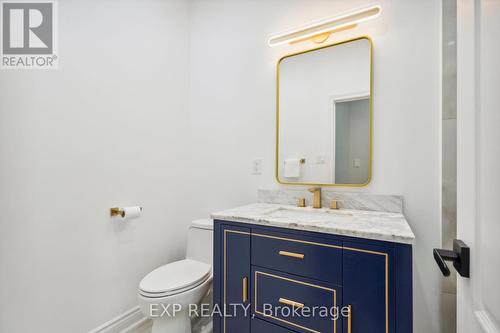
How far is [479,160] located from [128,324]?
206 centimetres

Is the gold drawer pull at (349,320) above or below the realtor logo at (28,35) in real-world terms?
below

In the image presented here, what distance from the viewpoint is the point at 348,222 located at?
1181 mm

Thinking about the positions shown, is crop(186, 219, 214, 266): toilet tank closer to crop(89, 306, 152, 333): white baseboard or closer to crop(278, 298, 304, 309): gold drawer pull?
crop(89, 306, 152, 333): white baseboard

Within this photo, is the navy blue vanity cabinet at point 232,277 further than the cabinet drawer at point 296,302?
Yes

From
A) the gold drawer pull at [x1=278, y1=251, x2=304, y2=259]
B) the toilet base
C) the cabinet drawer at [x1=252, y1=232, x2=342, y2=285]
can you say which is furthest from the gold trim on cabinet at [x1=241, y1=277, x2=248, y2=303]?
the toilet base

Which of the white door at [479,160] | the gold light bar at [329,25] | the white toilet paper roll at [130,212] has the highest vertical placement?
the gold light bar at [329,25]

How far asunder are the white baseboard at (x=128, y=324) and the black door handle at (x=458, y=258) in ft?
6.01

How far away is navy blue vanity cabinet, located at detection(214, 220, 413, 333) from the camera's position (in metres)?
0.95

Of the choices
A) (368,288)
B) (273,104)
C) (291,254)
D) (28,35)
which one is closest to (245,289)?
(291,254)

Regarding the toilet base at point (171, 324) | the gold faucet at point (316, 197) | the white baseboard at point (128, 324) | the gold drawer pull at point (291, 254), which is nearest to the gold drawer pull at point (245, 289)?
the gold drawer pull at point (291, 254)

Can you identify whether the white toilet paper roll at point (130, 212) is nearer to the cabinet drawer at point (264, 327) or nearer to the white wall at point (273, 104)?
the white wall at point (273, 104)

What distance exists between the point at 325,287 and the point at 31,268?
4.75 ft

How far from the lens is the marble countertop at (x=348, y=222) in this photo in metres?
0.98

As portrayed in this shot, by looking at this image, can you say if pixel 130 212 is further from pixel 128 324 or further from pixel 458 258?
pixel 458 258
